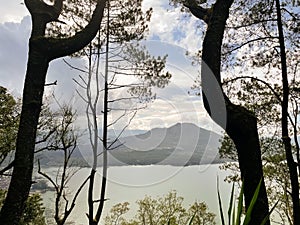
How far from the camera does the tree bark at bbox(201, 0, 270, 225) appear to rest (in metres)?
1.66

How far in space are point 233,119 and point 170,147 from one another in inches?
113

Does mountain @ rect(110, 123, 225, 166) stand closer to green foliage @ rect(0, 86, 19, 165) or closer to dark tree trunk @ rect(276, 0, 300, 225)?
dark tree trunk @ rect(276, 0, 300, 225)

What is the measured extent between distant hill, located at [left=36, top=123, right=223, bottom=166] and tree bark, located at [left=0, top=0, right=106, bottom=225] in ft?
7.42

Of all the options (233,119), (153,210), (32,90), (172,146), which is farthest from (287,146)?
(153,210)

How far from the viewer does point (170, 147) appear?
459 cm

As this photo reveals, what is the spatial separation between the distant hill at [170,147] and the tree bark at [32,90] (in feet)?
7.42

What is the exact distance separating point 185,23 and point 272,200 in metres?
6.10

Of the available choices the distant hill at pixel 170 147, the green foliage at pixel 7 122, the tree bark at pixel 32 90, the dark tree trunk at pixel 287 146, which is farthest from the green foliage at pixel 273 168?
the green foliage at pixel 7 122

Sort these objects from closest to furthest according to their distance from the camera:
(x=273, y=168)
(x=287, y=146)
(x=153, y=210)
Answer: (x=287, y=146), (x=273, y=168), (x=153, y=210)

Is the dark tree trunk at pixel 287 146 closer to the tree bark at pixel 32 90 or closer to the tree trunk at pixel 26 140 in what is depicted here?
the tree bark at pixel 32 90

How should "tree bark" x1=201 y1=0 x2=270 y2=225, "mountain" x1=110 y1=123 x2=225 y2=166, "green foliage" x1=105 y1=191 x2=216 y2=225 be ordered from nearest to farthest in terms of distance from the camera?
"tree bark" x1=201 y1=0 x2=270 y2=225, "mountain" x1=110 y1=123 x2=225 y2=166, "green foliage" x1=105 y1=191 x2=216 y2=225

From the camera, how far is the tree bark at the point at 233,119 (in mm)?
1664

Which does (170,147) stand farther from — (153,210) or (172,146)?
(153,210)

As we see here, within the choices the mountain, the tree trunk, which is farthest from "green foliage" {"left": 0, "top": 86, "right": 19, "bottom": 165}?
the tree trunk
